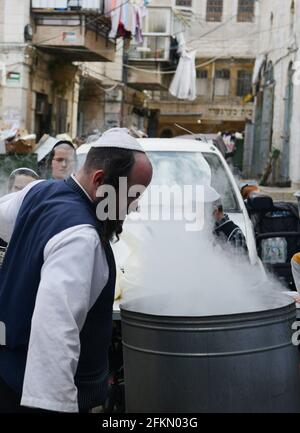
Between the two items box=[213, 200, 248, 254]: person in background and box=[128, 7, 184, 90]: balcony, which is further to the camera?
box=[128, 7, 184, 90]: balcony

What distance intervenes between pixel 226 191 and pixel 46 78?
1727 cm

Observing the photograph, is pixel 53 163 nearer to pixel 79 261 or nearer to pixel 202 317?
pixel 202 317

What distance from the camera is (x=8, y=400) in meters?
2.48

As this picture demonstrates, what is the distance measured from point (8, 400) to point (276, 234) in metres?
4.56

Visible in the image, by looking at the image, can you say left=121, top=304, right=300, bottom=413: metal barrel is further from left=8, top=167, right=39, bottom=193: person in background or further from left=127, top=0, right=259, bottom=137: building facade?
left=127, top=0, right=259, bottom=137: building facade

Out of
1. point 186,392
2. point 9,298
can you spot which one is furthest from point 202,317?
point 9,298

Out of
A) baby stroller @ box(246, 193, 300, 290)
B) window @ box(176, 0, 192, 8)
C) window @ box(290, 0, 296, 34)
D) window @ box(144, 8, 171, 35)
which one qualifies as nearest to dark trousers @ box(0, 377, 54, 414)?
baby stroller @ box(246, 193, 300, 290)

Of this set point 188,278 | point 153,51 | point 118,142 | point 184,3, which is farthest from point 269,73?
point 118,142

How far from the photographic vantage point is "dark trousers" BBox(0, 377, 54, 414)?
2.46 metres

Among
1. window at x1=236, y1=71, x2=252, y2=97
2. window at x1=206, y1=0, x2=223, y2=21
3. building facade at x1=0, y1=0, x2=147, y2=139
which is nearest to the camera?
building facade at x1=0, y1=0, x2=147, y2=139

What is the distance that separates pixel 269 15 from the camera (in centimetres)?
2689

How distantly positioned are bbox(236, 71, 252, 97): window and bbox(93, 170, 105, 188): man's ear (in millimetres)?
41535

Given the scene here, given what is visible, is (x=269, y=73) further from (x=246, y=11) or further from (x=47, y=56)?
(x=246, y=11)

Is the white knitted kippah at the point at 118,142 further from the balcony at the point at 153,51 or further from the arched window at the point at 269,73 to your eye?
the balcony at the point at 153,51
